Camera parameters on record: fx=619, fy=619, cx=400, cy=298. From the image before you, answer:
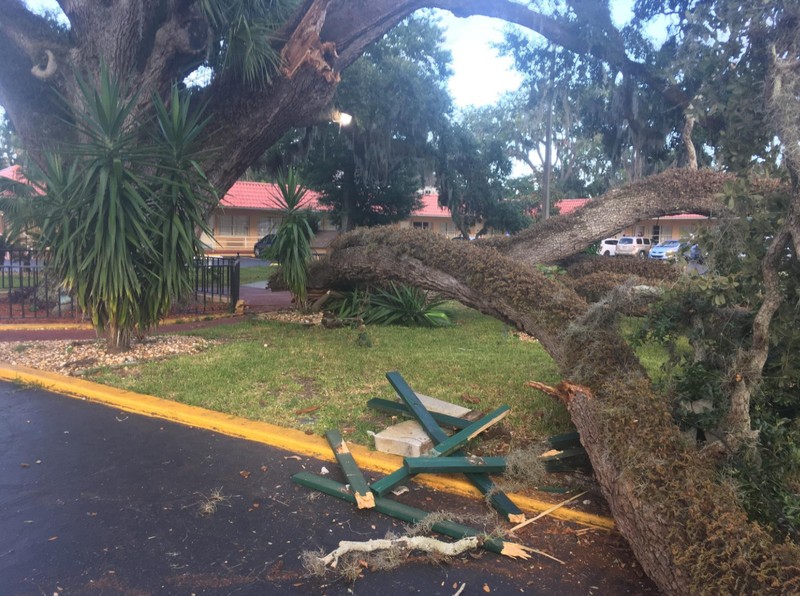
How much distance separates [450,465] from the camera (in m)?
4.23

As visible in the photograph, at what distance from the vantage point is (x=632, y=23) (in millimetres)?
10461

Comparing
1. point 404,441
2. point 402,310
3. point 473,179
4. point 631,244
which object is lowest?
point 404,441

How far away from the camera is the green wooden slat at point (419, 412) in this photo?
15.7ft

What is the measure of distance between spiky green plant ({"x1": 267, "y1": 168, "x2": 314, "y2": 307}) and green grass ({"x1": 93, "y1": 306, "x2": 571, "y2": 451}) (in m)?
1.81

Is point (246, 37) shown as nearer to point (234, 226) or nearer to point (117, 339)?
point (117, 339)

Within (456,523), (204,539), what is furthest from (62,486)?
(456,523)

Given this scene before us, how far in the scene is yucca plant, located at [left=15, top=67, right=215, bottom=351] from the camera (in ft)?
23.1

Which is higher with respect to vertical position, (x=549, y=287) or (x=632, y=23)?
(x=632, y=23)

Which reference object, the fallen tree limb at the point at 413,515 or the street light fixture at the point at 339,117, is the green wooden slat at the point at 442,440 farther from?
the street light fixture at the point at 339,117

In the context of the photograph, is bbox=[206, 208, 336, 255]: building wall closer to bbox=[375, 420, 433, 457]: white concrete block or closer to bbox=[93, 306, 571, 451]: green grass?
bbox=[93, 306, 571, 451]: green grass

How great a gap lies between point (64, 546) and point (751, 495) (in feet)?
13.1

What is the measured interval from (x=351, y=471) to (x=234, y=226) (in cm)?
3897

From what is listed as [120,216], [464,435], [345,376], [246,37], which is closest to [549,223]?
[246,37]

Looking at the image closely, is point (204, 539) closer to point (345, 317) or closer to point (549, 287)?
point (549, 287)
